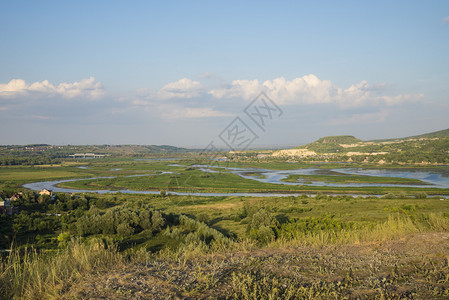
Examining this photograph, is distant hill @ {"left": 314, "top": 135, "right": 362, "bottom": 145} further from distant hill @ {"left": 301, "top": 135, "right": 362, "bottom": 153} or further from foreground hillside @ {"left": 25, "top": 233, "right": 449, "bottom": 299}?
foreground hillside @ {"left": 25, "top": 233, "right": 449, "bottom": 299}

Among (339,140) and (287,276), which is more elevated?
(339,140)

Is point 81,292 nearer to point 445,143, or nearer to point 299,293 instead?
point 299,293

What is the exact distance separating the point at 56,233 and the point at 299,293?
757 inches

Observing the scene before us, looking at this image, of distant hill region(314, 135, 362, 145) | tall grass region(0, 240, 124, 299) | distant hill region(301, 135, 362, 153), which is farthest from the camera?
distant hill region(314, 135, 362, 145)

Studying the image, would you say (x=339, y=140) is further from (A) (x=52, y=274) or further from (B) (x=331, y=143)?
(A) (x=52, y=274)

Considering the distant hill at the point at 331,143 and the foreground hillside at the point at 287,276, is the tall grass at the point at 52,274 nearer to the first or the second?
the foreground hillside at the point at 287,276

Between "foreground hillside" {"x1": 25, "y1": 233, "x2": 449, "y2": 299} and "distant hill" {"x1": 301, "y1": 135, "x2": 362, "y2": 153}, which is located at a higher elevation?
"distant hill" {"x1": 301, "y1": 135, "x2": 362, "y2": 153}

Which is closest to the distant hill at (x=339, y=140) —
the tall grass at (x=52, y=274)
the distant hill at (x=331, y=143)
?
the distant hill at (x=331, y=143)

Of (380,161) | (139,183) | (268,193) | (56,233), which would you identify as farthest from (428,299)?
(380,161)

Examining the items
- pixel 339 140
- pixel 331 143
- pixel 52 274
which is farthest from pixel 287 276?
pixel 339 140

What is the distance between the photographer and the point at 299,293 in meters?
4.04

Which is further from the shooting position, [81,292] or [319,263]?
[319,263]

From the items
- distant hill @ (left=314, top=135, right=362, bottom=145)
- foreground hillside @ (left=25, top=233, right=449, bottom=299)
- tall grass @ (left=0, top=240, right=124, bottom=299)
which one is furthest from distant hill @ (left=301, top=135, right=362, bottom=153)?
tall grass @ (left=0, top=240, right=124, bottom=299)

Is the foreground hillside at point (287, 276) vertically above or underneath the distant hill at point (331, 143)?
underneath
